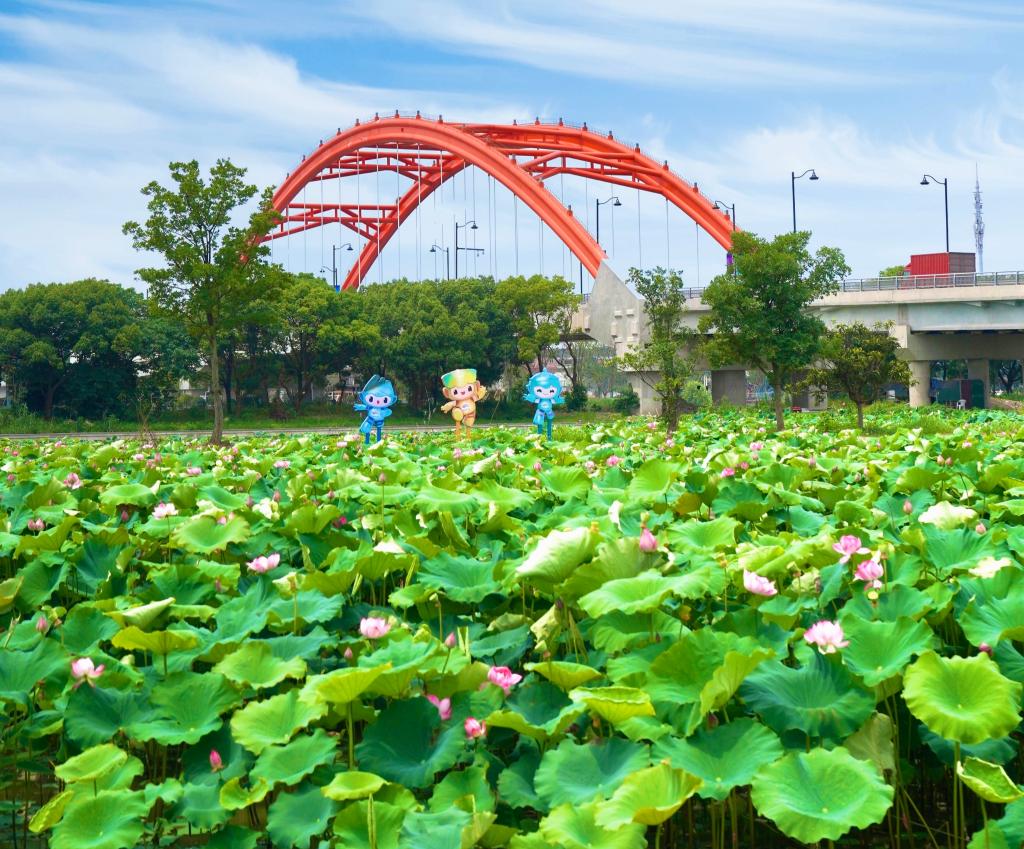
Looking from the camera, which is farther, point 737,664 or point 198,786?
point 198,786

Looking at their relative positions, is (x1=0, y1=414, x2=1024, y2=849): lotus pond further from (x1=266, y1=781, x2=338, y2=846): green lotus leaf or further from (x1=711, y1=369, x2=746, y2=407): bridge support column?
(x1=711, y1=369, x2=746, y2=407): bridge support column

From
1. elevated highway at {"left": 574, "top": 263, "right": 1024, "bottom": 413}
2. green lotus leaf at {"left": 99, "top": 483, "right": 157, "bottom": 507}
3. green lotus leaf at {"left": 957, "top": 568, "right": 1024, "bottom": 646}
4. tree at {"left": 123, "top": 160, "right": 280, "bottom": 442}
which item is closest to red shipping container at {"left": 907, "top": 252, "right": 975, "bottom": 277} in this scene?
elevated highway at {"left": 574, "top": 263, "right": 1024, "bottom": 413}

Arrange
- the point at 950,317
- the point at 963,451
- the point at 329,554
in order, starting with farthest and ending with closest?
the point at 950,317 → the point at 963,451 → the point at 329,554

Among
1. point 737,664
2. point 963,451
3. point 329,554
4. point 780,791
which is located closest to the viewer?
point 780,791

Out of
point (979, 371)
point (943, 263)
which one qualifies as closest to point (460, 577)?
point (943, 263)

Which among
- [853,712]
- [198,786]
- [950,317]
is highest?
[950,317]

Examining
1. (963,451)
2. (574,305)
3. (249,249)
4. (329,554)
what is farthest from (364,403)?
(574,305)

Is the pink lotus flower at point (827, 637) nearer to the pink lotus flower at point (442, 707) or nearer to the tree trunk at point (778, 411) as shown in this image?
the pink lotus flower at point (442, 707)

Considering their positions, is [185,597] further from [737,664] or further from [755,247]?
[755,247]

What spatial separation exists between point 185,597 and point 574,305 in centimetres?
4942

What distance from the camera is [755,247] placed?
103 feet

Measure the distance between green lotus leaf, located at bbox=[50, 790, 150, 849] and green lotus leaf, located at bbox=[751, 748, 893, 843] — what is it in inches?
52.7

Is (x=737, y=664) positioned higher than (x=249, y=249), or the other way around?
(x=249, y=249)

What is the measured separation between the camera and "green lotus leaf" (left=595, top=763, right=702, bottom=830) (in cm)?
202
